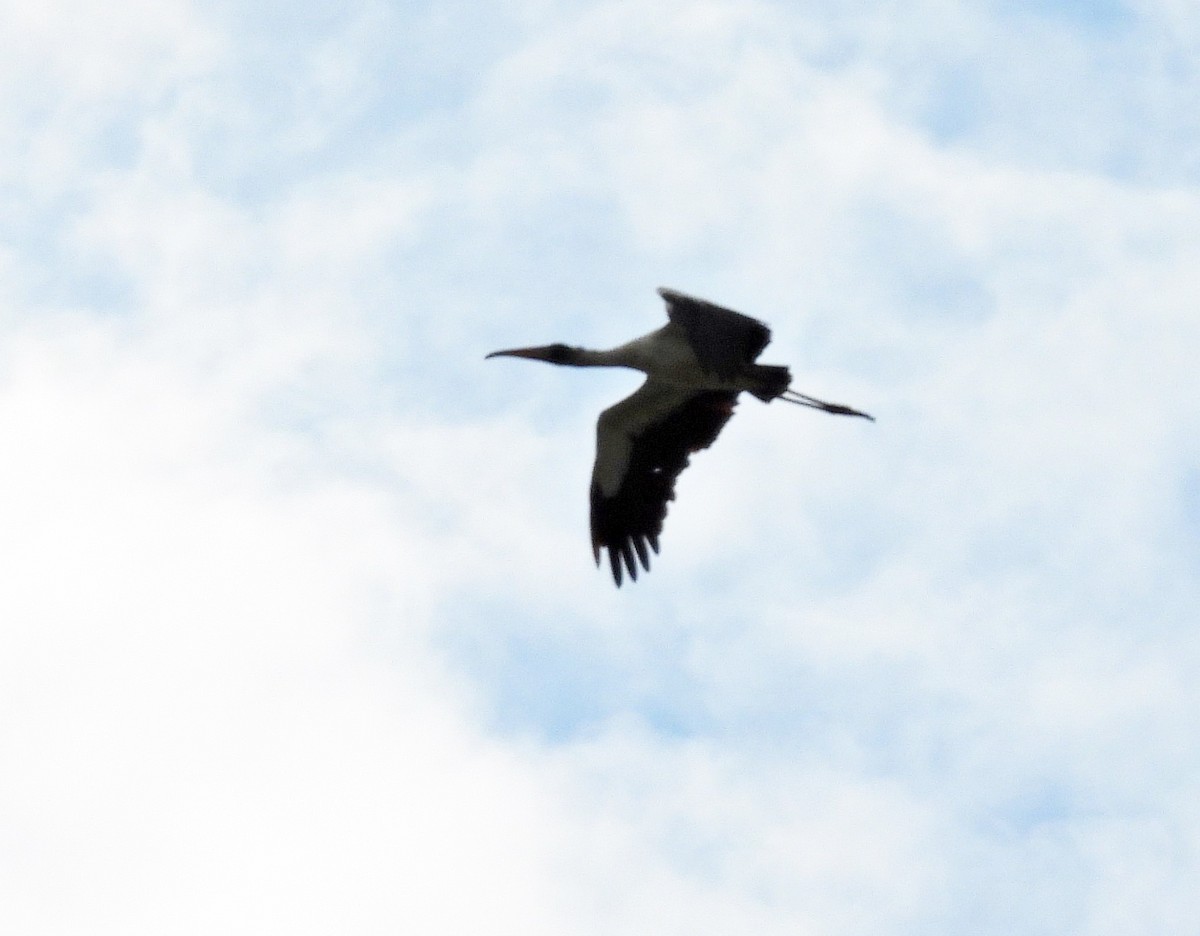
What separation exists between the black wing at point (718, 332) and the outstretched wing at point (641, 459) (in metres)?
1.93

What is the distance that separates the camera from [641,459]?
20.7m

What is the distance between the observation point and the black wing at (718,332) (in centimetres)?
1711

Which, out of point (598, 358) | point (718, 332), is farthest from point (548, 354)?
point (718, 332)

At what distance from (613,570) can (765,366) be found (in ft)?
10.4

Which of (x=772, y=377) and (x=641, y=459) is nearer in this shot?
(x=772, y=377)

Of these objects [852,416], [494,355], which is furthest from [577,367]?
[852,416]

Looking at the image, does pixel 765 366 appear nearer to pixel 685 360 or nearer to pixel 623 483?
pixel 685 360

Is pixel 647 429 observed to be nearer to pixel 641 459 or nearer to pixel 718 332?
pixel 641 459

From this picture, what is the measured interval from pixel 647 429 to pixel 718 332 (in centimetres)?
316

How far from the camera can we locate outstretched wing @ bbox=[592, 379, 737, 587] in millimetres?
20344

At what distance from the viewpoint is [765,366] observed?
18.5 meters

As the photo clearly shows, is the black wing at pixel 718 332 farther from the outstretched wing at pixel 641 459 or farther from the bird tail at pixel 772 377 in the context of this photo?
the outstretched wing at pixel 641 459

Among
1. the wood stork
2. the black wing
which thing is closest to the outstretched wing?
the wood stork

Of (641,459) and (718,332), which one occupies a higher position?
(641,459)
